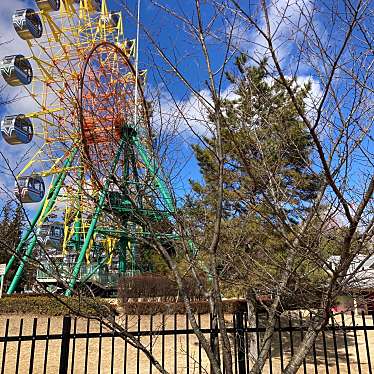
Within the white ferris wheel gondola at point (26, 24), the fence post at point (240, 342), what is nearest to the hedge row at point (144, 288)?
the fence post at point (240, 342)

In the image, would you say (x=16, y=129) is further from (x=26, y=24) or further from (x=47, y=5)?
(x=47, y=5)

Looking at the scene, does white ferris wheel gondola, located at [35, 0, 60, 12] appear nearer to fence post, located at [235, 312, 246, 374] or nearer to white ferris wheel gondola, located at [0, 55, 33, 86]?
white ferris wheel gondola, located at [0, 55, 33, 86]

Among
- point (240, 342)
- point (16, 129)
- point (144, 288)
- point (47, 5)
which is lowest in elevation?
point (240, 342)

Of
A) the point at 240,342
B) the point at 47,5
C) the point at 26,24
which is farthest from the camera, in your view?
the point at 47,5

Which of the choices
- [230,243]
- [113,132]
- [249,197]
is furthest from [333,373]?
[113,132]

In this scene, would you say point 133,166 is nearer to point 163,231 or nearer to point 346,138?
point 163,231

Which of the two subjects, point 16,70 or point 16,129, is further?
point 16,129

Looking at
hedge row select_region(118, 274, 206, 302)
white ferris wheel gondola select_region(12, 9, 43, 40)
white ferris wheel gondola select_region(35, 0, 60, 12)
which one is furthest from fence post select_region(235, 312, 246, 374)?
white ferris wheel gondola select_region(35, 0, 60, 12)

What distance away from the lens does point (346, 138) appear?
216 cm

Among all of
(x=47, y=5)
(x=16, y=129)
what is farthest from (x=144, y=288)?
(x=47, y=5)

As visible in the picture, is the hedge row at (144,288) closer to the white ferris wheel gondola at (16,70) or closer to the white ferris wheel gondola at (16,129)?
the white ferris wheel gondola at (16,129)

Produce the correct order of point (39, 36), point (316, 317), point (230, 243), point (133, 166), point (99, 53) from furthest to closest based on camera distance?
point (39, 36) → point (99, 53) → point (230, 243) → point (133, 166) → point (316, 317)

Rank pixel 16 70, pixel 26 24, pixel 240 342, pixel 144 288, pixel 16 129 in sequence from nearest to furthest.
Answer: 1. pixel 240 342
2. pixel 144 288
3. pixel 16 70
4. pixel 26 24
5. pixel 16 129

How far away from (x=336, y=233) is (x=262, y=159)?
85 cm
